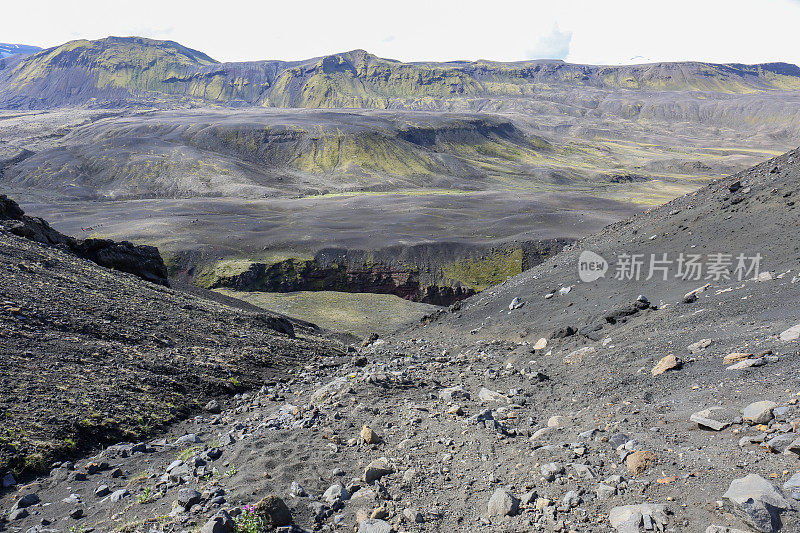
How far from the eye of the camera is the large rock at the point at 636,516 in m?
5.11

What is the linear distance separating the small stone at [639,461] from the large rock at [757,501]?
1.00 metres

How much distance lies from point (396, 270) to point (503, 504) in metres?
41.5

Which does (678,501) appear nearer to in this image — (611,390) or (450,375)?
(611,390)

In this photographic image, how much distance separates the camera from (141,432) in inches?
438

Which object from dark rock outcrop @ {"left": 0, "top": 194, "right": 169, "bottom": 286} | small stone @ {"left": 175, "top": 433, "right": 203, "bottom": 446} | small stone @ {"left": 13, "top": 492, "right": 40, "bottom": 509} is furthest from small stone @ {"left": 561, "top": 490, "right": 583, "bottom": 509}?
dark rock outcrop @ {"left": 0, "top": 194, "right": 169, "bottom": 286}

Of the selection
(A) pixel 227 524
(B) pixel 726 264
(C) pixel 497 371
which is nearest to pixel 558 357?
(C) pixel 497 371

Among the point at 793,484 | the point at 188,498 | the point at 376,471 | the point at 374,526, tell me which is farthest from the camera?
the point at 376,471

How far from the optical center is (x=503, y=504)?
6.04m

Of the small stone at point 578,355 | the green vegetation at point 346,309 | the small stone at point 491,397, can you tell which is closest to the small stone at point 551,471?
the small stone at point 491,397

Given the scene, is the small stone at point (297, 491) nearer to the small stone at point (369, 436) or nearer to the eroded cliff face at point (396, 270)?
the small stone at point (369, 436)

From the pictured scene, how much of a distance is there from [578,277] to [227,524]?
19.0 metres

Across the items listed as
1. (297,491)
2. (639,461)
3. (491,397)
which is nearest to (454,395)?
(491,397)

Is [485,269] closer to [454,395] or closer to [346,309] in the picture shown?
[346,309]

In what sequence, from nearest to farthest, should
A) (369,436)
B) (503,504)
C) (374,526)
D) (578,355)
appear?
1. (503,504)
2. (374,526)
3. (369,436)
4. (578,355)
